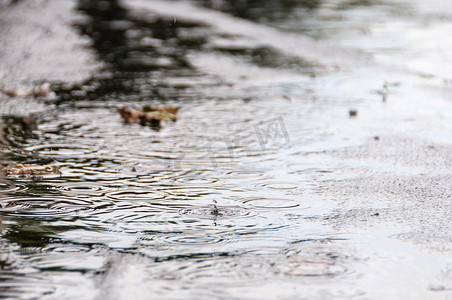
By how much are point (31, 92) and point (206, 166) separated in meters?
2.30

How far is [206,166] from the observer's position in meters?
3.35

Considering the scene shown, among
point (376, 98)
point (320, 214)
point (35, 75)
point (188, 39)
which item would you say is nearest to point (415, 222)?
point (320, 214)

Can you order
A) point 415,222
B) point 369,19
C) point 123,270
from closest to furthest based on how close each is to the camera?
point 123,270
point 415,222
point 369,19

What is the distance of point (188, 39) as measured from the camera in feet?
25.3

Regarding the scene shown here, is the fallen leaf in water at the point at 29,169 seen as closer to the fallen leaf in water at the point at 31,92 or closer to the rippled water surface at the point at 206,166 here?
the rippled water surface at the point at 206,166

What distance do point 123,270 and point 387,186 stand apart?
146 centimetres

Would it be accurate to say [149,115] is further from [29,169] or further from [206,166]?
[29,169]

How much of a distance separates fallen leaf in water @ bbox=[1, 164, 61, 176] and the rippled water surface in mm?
59

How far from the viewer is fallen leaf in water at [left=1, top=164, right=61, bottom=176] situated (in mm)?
3146

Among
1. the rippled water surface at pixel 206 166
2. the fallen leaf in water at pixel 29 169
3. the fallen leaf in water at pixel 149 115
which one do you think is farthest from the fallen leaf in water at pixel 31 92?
the fallen leaf in water at pixel 29 169

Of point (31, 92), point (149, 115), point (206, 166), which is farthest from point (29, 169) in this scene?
point (31, 92)

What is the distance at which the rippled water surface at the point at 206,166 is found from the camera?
2.08 meters

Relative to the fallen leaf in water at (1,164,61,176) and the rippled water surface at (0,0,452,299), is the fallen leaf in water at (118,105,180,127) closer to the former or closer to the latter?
the rippled water surface at (0,0,452,299)

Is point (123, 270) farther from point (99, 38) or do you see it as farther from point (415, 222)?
point (99, 38)
